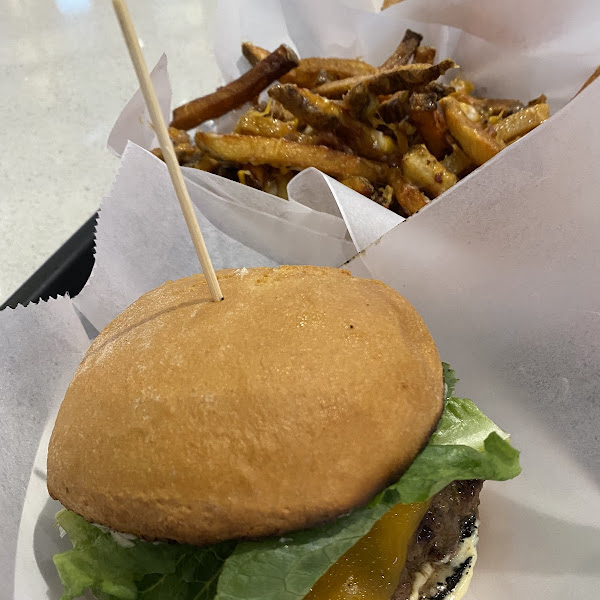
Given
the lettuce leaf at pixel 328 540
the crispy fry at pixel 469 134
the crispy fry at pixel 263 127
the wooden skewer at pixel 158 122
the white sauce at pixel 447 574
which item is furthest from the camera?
the crispy fry at pixel 263 127

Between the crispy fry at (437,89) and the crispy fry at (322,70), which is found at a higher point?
the crispy fry at (322,70)

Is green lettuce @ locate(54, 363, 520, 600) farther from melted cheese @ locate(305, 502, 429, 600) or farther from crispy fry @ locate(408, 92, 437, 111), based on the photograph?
crispy fry @ locate(408, 92, 437, 111)

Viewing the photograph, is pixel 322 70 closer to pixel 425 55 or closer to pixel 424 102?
pixel 425 55

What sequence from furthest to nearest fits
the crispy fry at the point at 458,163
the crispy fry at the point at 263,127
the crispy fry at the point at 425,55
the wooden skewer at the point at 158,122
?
the crispy fry at the point at 425,55 < the crispy fry at the point at 263,127 < the crispy fry at the point at 458,163 < the wooden skewer at the point at 158,122

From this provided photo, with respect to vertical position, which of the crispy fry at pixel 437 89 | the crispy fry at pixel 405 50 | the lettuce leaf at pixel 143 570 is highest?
the crispy fry at pixel 405 50

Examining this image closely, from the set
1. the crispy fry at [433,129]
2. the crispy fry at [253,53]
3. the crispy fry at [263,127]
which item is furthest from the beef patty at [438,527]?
the crispy fry at [253,53]

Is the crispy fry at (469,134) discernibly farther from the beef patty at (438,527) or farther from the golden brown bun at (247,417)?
the beef patty at (438,527)

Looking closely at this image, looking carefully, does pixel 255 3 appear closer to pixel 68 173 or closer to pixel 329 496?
pixel 68 173
